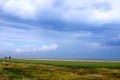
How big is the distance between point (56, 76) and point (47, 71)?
376 inches

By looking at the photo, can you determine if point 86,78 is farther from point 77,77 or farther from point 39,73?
point 39,73

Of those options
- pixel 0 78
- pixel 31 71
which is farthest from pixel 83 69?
pixel 0 78

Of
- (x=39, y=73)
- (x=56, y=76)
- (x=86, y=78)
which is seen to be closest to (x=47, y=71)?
(x=39, y=73)

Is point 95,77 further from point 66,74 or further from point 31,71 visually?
point 31,71

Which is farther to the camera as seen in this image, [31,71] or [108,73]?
[31,71]

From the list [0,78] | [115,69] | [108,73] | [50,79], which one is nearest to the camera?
[0,78]

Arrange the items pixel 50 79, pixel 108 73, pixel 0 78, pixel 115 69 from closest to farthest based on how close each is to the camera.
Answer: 1. pixel 0 78
2. pixel 50 79
3. pixel 108 73
4. pixel 115 69

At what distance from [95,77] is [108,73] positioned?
233 inches

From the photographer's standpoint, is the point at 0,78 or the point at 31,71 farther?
the point at 31,71

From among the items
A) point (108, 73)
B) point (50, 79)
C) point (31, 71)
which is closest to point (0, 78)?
point (50, 79)

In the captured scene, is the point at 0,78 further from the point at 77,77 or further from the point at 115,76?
the point at 115,76

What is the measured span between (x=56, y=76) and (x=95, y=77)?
1019 cm

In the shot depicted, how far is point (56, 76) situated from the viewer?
75.1 m

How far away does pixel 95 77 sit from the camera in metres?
73.8
